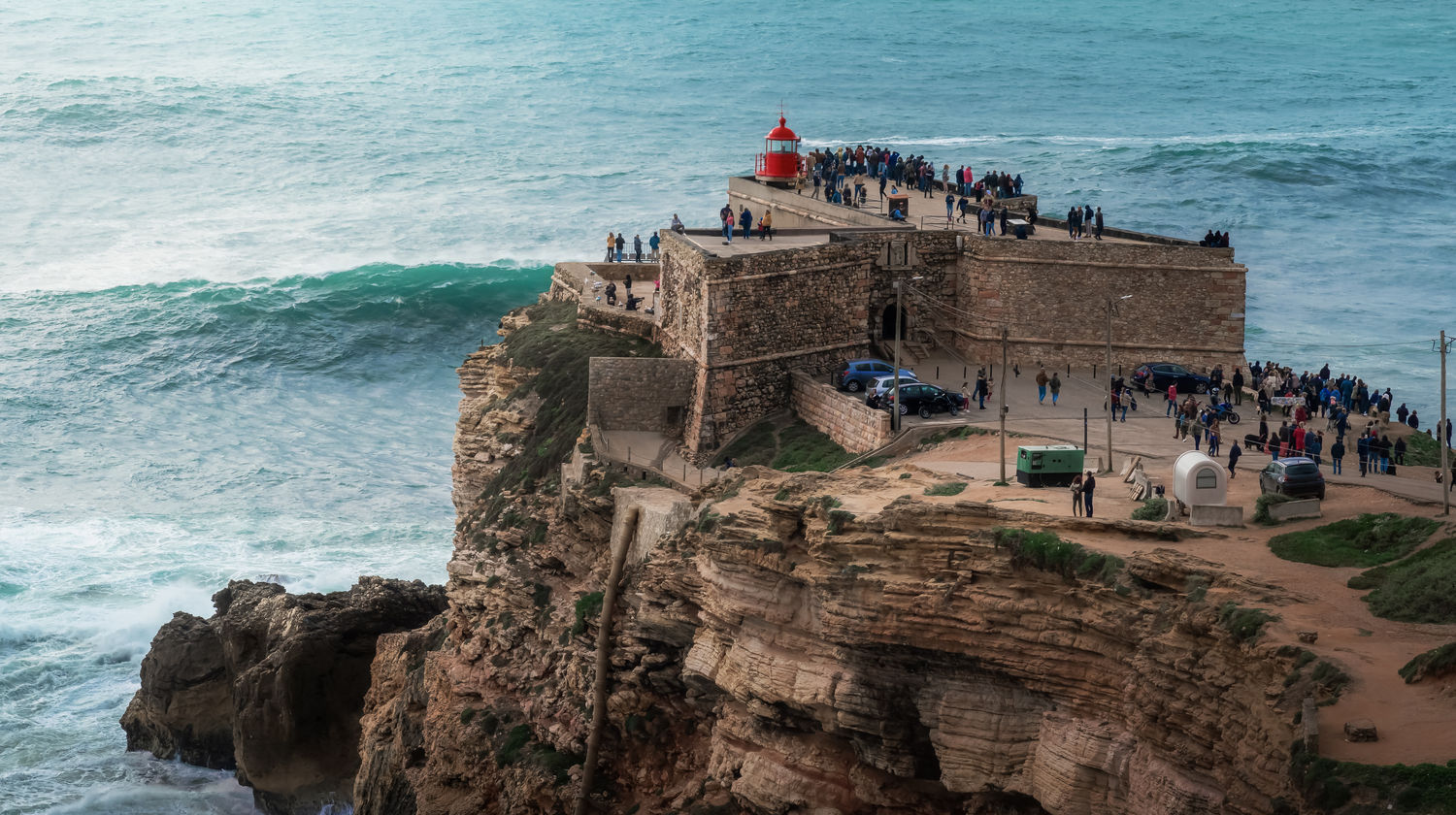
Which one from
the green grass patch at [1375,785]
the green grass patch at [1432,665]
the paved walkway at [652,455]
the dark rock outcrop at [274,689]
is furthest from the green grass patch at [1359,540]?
the dark rock outcrop at [274,689]

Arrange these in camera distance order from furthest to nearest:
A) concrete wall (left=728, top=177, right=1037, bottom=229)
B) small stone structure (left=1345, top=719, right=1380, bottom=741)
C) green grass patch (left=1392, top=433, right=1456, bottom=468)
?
1. concrete wall (left=728, top=177, right=1037, bottom=229)
2. green grass patch (left=1392, top=433, right=1456, bottom=468)
3. small stone structure (left=1345, top=719, right=1380, bottom=741)

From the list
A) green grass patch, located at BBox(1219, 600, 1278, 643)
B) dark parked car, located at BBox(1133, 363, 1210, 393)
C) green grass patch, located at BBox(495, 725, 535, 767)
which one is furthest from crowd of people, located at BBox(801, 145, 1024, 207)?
green grass patch, located at BBox(1219, 600, 1278, 643)

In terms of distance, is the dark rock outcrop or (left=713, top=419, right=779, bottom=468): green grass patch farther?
the dark rock outcrop

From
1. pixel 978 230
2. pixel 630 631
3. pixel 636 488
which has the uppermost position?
pixel 978 230

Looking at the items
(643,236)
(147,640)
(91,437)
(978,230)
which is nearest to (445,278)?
(643,236)

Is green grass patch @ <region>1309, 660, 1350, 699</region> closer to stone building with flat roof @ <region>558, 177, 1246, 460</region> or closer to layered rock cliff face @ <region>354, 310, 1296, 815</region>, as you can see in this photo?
layered rock cliff face @ <region>354, 310, 1296, 815</region>

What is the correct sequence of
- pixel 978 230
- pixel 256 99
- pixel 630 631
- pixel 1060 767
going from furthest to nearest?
pixel 256 99
pixel 978 230
pixel 630 631
pixel 1060 767

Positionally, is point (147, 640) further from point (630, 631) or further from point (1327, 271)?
point (1327, 271)
